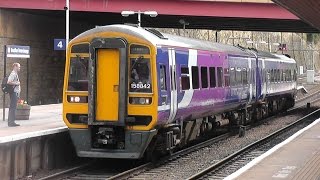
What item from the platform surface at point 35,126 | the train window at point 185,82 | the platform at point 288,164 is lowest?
the platform at point 288,164

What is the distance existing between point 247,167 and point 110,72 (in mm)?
3514

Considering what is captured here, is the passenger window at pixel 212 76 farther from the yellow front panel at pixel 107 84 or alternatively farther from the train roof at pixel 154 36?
the yellow front panel at pixel 107 84

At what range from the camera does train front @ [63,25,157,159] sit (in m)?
11.7

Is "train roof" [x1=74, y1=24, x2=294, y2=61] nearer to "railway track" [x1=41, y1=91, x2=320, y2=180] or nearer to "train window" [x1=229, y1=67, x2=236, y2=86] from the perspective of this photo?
"train window" [x1=229, y1=67, x2=236, y2=86]

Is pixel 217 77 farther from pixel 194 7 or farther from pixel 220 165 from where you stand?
pixel 194 7

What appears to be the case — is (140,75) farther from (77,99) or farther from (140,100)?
(77,99)

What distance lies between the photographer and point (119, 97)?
11.6 m

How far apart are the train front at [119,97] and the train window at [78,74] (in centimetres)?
22

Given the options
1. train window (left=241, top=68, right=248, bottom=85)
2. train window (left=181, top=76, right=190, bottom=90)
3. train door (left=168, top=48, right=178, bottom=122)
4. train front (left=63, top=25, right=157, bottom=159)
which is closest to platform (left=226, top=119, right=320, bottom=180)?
train door (left=168, top=48, right=178, bottom=122)

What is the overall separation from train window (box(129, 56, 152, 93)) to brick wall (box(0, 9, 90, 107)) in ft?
63.0

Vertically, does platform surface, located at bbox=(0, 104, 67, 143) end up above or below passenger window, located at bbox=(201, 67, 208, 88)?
below

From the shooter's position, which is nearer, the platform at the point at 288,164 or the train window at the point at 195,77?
the platform at the point at 288,164

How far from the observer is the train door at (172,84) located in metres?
12.6

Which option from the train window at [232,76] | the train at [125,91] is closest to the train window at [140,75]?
the train at [125,91]
